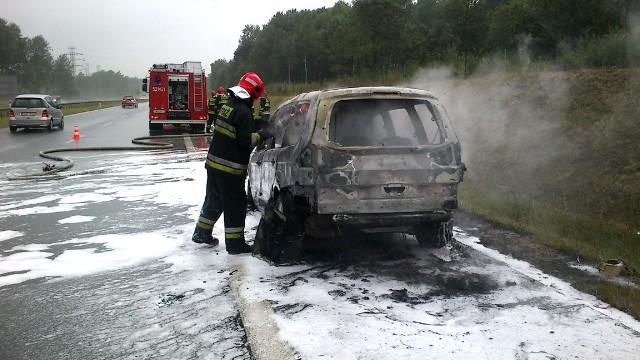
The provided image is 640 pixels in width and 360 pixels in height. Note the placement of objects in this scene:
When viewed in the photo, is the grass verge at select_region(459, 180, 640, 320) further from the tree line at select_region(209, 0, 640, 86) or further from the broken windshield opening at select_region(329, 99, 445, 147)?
the tree line at select_region(209, 0, 640, 86)

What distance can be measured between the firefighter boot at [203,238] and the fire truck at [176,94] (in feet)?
66.6

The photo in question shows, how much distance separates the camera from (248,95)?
580 centimetres

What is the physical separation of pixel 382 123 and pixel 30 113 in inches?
956

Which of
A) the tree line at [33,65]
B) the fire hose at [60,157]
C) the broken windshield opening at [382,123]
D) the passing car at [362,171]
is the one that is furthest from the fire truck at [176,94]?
the tree line at [33,65]

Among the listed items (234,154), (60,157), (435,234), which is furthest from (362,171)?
(60,157)

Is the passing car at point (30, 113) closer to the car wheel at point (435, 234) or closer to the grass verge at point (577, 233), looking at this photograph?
the grass verge at point (577, 233)

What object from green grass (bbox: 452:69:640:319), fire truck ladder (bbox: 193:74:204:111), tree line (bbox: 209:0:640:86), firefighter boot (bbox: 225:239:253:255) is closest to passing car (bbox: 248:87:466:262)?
firefighter boot (bbox: 225:239:253:255)

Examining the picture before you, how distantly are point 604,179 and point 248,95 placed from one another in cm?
498

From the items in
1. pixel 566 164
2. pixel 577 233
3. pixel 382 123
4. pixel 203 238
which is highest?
pixel 382 123

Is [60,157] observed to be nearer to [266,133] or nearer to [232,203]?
[266,133]

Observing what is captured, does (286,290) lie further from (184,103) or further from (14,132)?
(14,132)

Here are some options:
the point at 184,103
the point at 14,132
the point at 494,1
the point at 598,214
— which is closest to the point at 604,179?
the point at 598,214

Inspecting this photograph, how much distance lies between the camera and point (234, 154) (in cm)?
584

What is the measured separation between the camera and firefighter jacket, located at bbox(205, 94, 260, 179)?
18.9 feet
